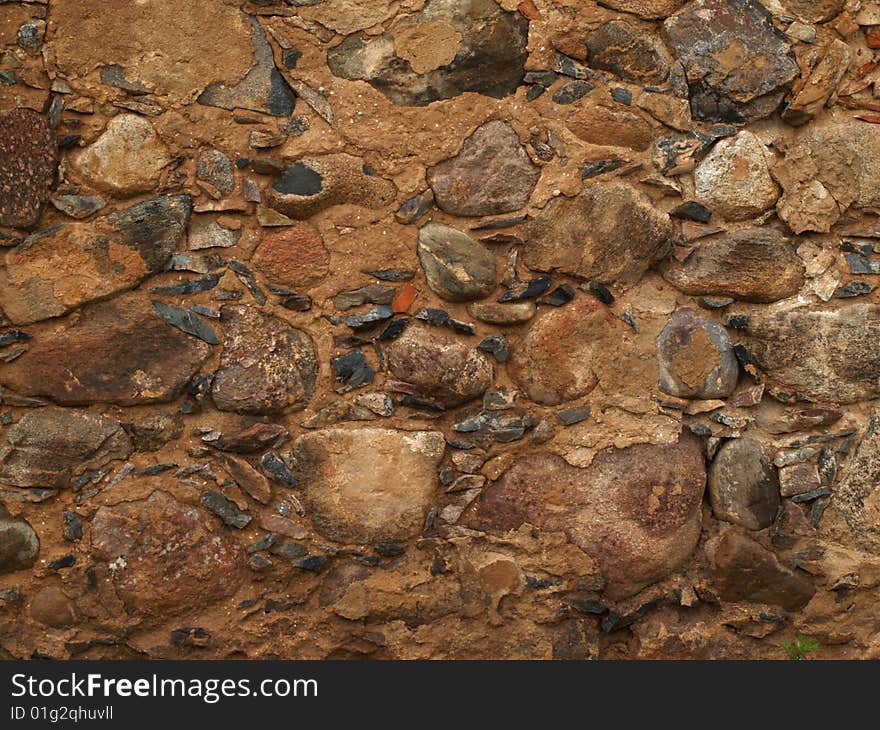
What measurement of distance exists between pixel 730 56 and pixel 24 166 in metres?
1.51

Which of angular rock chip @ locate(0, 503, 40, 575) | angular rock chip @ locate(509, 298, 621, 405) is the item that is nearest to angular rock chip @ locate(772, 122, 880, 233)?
angular rock chip @ locate(509, 298, 621, 405)

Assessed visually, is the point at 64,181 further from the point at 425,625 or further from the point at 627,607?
the point at 627,607

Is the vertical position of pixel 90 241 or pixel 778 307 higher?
pixel 90 241

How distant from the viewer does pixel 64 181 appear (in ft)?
6.58

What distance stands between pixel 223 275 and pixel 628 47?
1.01m

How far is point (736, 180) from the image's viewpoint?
2.22 meters

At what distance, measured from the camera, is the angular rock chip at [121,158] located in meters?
2.02

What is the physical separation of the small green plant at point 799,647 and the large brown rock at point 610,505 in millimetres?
343

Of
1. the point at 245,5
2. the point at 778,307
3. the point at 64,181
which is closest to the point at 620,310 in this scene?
the point at 778,307

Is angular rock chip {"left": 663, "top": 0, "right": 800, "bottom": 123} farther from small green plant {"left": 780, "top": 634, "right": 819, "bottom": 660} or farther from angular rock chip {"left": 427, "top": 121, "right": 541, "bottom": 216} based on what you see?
small green plant {"left": 780, "top": 634, "right": 819, "bottom": 660}

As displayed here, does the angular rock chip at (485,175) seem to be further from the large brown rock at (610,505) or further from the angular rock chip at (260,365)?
the large brown rock at (610,505)

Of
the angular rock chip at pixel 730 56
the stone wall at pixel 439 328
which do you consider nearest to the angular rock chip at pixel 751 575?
the stone wall at pixel 439 328

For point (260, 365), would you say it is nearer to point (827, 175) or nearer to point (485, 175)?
point (485, 175)

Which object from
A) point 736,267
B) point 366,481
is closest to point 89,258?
point 366,481
